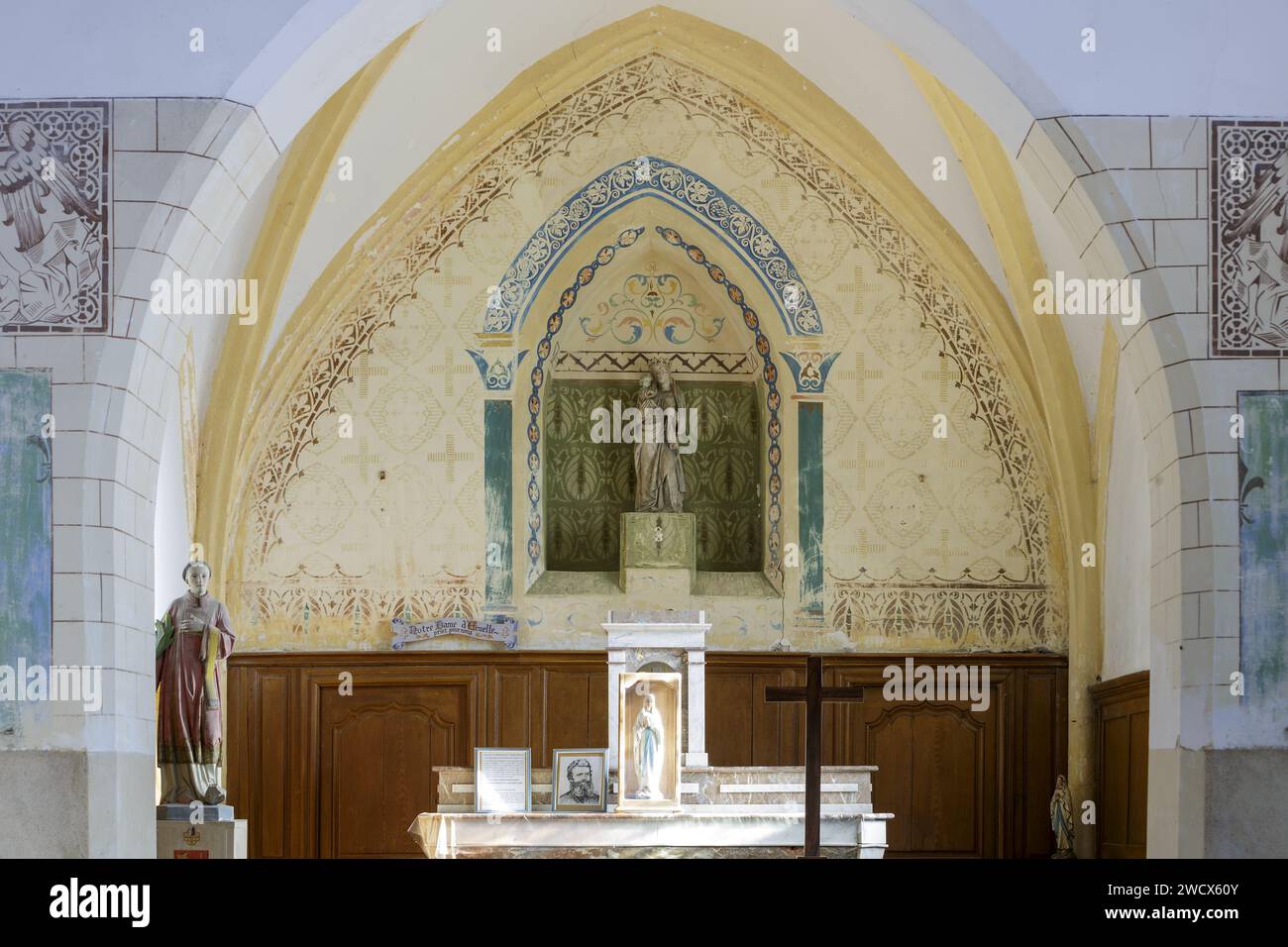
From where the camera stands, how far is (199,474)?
12.1m

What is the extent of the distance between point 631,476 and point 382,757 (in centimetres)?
251

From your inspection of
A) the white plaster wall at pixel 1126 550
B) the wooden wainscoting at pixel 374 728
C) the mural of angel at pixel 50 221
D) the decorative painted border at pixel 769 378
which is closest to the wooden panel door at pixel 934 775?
the white plaster wall at pixel 1126 550

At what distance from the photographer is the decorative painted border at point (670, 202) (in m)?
12.7

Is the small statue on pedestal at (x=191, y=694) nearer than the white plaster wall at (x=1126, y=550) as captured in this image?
Yes

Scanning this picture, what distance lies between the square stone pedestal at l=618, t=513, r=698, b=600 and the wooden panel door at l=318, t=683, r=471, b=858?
4.42 feet

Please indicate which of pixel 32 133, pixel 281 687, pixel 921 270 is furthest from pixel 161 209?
pixel 921 270

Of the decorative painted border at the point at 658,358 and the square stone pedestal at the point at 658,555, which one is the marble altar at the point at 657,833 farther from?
the decorative painted border at the point at 658,358

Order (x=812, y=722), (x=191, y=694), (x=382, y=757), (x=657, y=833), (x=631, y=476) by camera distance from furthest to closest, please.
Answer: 1. (x=631, y=476)
2. (x=382, y=757)
3. (x=657, y=833)
4. (x=191, y=694)
5. (x=812, y=722)

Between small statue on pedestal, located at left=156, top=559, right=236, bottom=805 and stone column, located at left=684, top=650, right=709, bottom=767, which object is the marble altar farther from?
small statue on pedestal, located at left=156, top=559, right=236, bottom=805

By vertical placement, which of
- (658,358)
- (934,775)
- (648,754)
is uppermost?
(658,358)

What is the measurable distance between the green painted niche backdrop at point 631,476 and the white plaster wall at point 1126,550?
2345mm

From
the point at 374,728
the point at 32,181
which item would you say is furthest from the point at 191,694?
the point at 374,728

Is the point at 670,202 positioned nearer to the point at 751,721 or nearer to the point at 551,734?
the point at 751,721

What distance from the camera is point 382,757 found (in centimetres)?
1227
